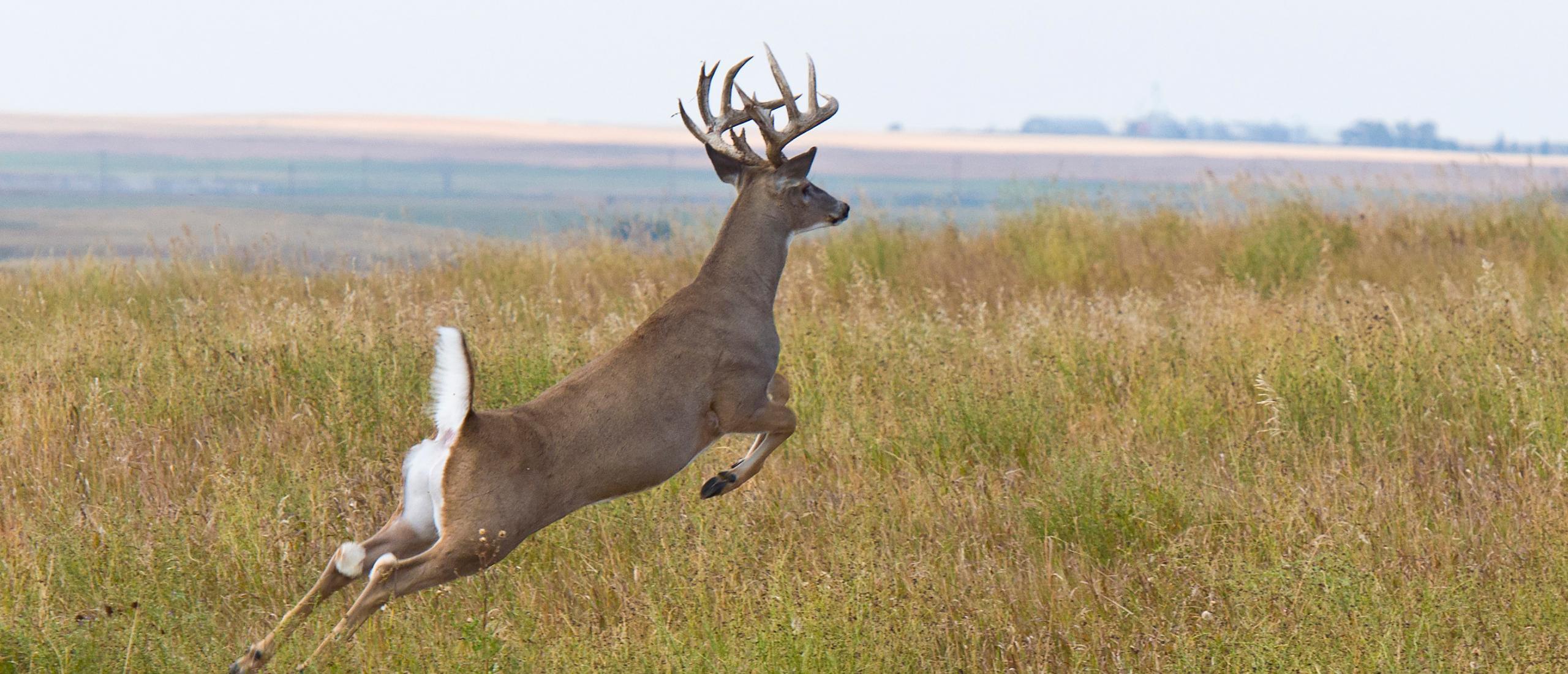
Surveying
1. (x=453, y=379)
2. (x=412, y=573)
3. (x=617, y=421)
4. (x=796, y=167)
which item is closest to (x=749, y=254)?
(x=796, y=167)

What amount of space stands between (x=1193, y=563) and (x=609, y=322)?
15.1 feet

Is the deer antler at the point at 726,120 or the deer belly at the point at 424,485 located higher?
the deer antler at the point at 726,120

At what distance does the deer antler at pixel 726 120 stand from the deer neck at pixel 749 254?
0.20 meters

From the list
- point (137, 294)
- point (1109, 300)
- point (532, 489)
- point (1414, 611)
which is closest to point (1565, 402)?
point (1414, 611)

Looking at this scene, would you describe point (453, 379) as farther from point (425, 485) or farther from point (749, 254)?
point (749, 254)

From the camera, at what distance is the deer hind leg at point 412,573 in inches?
161

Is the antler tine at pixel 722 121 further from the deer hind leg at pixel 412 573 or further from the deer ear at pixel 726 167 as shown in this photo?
the deer hind leg at pixel 412 573

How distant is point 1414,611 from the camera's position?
4.20 meters

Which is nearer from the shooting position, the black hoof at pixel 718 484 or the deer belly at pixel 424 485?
the deer belly at pixel 424 485

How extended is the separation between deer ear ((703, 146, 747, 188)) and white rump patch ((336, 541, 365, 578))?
2.22 m

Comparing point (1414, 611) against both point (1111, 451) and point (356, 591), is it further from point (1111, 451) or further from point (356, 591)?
point (356, 591)

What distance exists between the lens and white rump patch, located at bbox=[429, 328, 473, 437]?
4156 mm

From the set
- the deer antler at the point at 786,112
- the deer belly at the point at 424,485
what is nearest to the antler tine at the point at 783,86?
the deer antler at the point at 786,112

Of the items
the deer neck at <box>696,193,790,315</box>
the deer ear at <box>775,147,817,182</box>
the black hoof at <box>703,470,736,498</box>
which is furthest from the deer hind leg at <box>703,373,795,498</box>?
the deer ear at <box>775,147,817,182</box>
